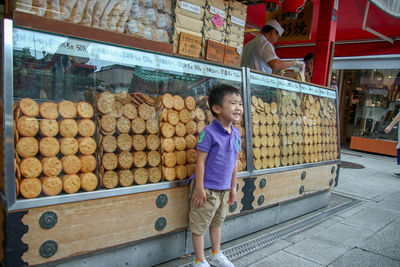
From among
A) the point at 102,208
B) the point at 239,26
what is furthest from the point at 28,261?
the point at 239,26

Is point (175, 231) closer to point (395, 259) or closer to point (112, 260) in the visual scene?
point (112, 260)

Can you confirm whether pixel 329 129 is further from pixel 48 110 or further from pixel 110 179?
Answer: pixel 48 110

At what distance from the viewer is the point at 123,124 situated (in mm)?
2137

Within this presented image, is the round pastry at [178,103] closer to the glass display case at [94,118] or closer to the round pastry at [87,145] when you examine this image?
the glass display case at [94,118]

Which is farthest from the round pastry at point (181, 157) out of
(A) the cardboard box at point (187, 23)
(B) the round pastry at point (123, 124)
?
(A) the cardboard box at point (187, 23)

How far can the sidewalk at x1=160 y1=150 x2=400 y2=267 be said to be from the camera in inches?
106

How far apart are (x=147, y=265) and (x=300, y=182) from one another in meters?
2.10

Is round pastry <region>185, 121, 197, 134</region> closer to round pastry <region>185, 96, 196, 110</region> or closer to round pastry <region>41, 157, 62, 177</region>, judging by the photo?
round pastry <region>185, 96, 196, 110</region>

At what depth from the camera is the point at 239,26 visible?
10.2 ft

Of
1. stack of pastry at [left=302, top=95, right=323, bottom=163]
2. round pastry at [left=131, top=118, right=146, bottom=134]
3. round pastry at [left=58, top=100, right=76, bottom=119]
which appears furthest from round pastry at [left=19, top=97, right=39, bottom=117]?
stack of pastry at [left=302, top=95, right=323, bottom=163]

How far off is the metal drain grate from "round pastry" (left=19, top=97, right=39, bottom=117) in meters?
1.61

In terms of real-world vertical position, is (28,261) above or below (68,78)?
below

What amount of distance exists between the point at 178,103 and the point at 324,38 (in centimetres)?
445

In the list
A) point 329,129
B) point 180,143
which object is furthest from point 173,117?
point 329,129
